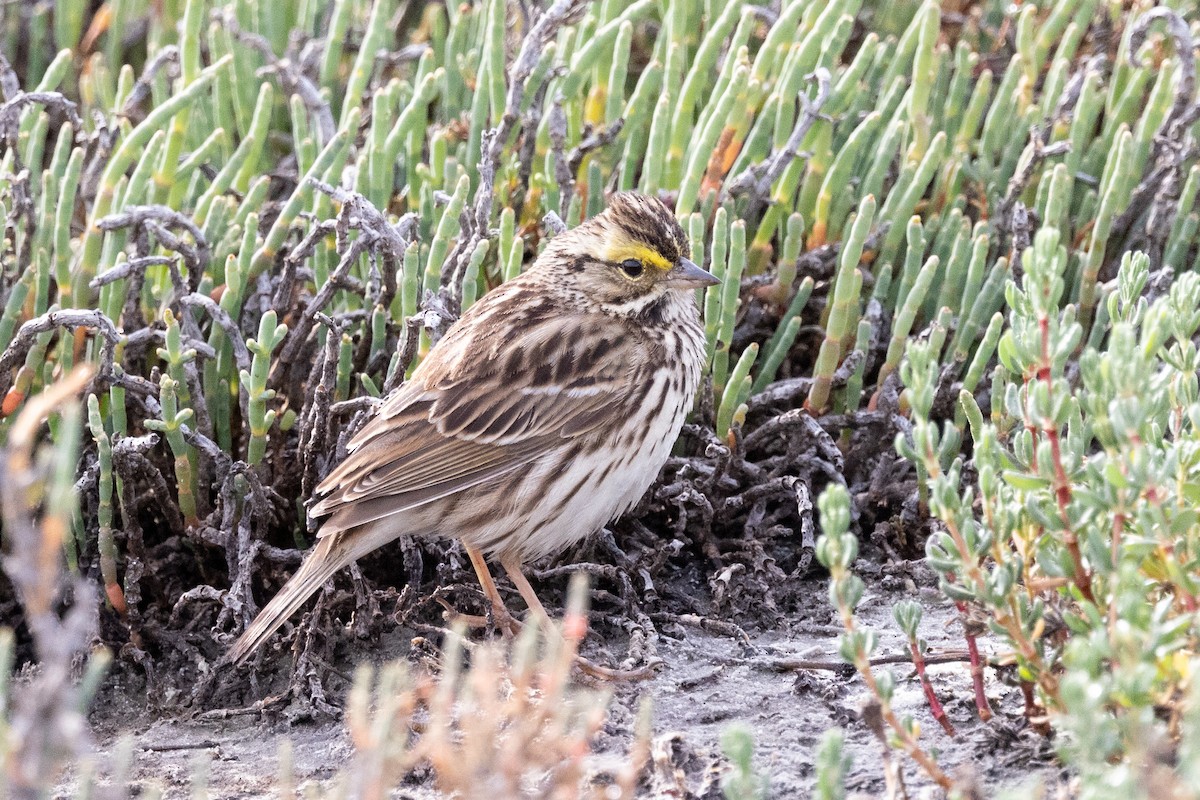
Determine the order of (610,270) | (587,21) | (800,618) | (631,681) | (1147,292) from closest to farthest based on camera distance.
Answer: (631,681) → (800,618) → (610,270) → (1147,292) → (587,21)

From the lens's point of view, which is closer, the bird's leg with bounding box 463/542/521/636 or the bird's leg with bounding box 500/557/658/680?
the bird's leg with bounding box 500/557/658/680

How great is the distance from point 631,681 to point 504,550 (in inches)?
26.3

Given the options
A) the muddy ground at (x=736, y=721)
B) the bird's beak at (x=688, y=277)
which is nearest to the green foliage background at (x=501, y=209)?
the bird's beak at (x=688, y=277)

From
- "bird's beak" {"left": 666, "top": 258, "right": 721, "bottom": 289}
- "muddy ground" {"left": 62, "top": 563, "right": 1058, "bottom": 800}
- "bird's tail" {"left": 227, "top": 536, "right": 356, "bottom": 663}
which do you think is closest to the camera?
"muddy ground" {"left": 62, "top": 563, "right": 1058, "bottom": 800}

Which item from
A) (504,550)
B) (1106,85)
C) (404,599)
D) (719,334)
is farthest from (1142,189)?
(404,599)

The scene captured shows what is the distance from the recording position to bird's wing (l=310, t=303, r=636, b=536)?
4387mm

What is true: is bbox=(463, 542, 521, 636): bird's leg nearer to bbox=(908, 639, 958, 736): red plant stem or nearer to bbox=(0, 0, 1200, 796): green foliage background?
bbox=(0, 0, 1200, 796): green foliage background

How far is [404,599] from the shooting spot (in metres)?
4.54

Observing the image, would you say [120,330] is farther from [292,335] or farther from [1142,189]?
[1142,189]

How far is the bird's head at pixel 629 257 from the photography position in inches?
184

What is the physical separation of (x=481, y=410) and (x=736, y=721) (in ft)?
4.30

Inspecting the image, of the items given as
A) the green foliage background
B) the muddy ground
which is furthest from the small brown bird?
the muddy ground

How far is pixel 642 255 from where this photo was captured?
4.70 meters

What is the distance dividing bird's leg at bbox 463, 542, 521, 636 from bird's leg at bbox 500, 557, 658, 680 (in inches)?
2.9
